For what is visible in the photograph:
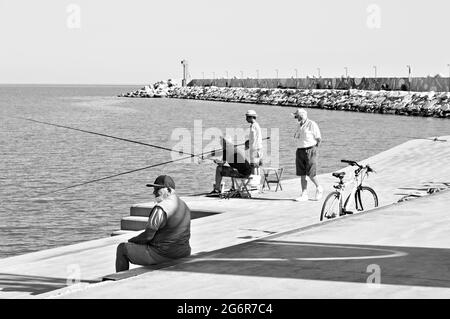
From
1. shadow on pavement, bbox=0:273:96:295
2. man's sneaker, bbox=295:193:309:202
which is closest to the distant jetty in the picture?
man's sneaker, bbox=295:193:309:202

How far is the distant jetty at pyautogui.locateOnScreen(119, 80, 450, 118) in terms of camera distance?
8475 centimetres

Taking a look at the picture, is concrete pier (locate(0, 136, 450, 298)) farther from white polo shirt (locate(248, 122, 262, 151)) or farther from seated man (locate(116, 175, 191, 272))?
white polo shirt (locate(248, 122, 262, 151))

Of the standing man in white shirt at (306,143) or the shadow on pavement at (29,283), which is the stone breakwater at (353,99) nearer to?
the standing man in white shirt at (306,143)

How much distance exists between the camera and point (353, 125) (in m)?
70.4

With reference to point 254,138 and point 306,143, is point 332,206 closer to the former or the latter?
point 306,143

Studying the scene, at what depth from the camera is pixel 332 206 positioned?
43.7 feet

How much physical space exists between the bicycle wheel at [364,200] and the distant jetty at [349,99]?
64.7m

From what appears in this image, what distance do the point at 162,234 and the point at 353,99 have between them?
97961 mm

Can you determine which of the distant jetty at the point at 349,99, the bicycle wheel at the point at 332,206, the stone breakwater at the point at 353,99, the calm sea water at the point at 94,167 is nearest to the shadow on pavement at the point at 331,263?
the bicycle wheel at the point at 332,206

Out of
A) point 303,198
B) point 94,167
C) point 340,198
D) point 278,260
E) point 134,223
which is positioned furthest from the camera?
point 94,167

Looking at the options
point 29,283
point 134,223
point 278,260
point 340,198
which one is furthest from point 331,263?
point 134,223

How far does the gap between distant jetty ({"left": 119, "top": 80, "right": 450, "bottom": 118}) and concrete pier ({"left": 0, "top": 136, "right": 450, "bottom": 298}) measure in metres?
67.3
